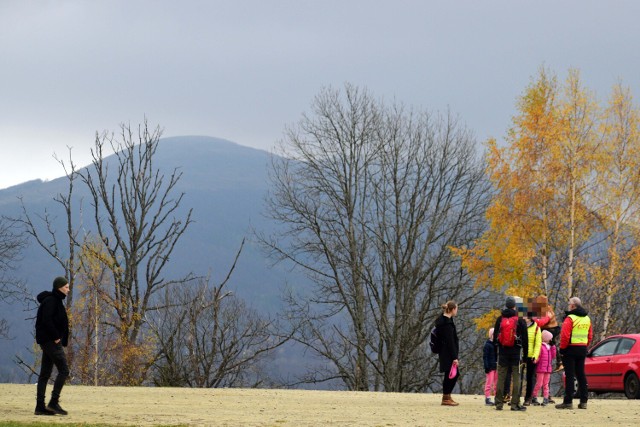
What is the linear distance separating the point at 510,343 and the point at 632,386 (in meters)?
6.61

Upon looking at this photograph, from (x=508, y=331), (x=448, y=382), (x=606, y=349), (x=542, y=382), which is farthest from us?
(x=606, y=349)

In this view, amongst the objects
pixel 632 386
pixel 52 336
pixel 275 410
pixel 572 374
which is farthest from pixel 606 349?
pixel 52 336

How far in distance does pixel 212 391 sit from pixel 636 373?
9.76 metres

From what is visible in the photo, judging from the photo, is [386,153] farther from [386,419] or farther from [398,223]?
Result: [386,419]

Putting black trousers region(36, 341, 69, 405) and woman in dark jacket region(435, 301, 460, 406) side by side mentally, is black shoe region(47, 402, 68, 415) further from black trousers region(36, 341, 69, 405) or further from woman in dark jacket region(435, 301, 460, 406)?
woman in dark jacket region(435, 301, 460, 406)

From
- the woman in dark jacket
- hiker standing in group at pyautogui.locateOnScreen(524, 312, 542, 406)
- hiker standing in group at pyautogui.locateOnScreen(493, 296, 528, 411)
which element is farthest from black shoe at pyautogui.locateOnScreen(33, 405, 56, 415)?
hiker standing in group at pyautogui.locateOnScreen(524, 312, 542, 406)

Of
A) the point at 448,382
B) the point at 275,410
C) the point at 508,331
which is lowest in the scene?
the point at 275,410

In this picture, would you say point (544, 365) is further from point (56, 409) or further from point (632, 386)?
point (56, 409)

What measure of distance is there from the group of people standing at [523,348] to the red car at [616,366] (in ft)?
14.2

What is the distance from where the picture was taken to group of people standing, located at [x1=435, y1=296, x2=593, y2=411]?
1762 cm

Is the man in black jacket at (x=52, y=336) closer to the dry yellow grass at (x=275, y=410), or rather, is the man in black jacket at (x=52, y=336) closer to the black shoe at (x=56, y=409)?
the black shoe at (x=56, y=409)

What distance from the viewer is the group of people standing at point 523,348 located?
1762 centimetres

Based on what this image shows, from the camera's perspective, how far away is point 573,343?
18.3 metres

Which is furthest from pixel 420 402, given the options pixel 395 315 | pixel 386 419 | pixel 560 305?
pixel 395 315
